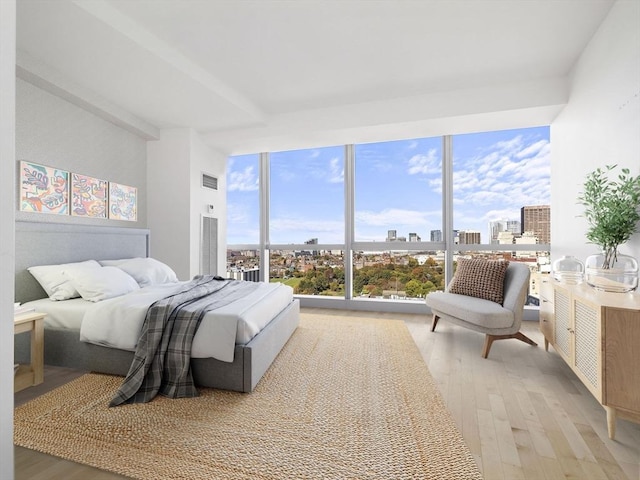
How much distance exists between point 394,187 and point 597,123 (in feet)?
7.61

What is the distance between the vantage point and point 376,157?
14.8 feet

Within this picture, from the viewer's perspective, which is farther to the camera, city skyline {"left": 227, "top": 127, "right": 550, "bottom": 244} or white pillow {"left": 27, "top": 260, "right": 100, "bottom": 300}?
city skyline {"left": 227, "top": 127, "right": 550, "bottom": 244}

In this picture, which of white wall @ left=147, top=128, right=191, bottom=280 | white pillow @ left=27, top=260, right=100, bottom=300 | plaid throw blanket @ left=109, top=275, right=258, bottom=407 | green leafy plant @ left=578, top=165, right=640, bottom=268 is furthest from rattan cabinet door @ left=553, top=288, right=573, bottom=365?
white wall @ left=147, top=128, right=191, bottom=280

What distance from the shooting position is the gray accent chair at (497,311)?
2631mm

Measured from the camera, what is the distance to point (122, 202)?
378 centimetres

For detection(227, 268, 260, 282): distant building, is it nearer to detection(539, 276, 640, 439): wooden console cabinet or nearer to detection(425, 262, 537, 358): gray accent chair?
detection(425, 262, 537, 358): gray accent chair

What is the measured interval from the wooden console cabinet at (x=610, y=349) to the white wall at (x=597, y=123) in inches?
23.7

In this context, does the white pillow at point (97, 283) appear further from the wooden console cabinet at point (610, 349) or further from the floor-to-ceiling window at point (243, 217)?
the wooden console cabinet at point (610, 349)

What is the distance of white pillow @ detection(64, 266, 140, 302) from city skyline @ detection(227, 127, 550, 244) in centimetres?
252

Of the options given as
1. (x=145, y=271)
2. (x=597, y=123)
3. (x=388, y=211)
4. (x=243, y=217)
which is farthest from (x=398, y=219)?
(x=145, y=271)

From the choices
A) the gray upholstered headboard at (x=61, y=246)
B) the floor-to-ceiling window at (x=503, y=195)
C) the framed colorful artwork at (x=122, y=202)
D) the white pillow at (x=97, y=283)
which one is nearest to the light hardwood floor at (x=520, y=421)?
the white pillow at (x=97, y=283)

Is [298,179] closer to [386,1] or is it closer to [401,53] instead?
[401,53]

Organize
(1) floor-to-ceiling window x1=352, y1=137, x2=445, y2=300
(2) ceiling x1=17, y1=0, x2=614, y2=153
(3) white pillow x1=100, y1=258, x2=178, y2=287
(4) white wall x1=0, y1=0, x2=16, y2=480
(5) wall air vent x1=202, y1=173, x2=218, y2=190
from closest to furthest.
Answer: (4) white wall x1=0, y1=0, x2=16, y2=480
(2) ceiling x1=17, y1=0, x2=614, y2=153
(3) white pillow x1=100, y1=258, x2=178, y2=287
(1) floor-to-ceiling window x1=352, y1=137, x2=445, y2=300
(5) wall air vent x1=202, y1=173, x2=218, y2=190

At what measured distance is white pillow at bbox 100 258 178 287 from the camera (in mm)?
3127
